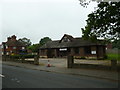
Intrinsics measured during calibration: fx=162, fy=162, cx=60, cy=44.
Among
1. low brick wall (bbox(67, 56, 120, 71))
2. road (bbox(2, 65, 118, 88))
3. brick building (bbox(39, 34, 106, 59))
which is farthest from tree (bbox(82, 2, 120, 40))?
brick building (bbox(39, 34, 106, 59))

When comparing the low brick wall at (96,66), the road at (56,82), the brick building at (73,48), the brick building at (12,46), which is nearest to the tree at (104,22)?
the low brick wall at (96,66)

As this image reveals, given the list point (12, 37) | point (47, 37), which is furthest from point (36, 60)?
point (47, 37)

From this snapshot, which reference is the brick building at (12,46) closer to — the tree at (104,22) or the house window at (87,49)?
the house window at (87,49)

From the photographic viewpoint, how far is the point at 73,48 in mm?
44281

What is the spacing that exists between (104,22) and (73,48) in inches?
1063

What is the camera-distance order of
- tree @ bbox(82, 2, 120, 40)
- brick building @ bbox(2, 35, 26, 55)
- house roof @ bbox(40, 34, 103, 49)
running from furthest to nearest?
brick building @ bbox(2, 35, 26, 55) → house roof @ bbox(40, 34, 103, 49) → tree @ bbox(82, 2, 120, 40)

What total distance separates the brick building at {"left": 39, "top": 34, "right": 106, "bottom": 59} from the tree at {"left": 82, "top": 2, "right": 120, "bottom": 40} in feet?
61.6

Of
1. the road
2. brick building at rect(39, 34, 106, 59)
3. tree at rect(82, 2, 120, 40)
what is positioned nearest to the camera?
the road

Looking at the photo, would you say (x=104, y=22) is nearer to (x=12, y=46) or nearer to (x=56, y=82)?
(x=56, y=82)

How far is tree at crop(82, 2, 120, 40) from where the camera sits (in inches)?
653

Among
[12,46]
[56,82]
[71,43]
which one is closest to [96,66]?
[56,82]

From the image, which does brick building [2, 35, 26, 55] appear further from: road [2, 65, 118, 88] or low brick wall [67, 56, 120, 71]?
road [2, 65, 118, 88]

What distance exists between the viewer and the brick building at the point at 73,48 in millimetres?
39344

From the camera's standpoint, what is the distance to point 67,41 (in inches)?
1897
